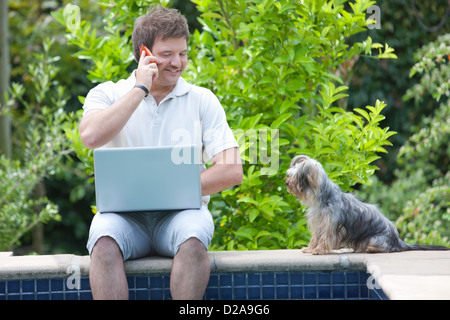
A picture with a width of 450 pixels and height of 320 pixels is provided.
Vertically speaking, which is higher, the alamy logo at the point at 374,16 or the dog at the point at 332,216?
the alamy logo at the point at 374,16

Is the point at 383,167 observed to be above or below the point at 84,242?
above

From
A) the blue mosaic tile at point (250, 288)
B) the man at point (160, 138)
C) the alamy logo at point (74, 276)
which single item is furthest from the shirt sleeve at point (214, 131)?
the alamy logo at point (74, 276)

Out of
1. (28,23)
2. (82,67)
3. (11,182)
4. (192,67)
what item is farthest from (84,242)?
(192,67)

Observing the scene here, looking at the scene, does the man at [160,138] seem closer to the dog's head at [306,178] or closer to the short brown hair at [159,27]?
the short brown hair at [159,27]

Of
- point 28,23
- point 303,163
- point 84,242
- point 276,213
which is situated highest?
point 28,23

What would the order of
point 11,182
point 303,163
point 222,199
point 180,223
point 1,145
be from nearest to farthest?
1. point 180,223
2. point 303,163
3. point 222,199
4. point 11,182
5. point 1,145

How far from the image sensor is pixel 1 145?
633 centimetres

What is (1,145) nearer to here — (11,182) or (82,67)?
(11,182)

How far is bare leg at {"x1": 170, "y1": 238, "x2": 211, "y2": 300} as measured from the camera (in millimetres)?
2840

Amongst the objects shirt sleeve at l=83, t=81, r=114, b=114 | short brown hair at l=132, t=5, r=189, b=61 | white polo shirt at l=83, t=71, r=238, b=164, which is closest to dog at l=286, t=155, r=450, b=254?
white polo shirt at l=83, t=71, r=238, b=164

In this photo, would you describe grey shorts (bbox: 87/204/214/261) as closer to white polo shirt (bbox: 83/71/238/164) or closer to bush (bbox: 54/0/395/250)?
white polo shirt (bbox: 83/71/238/164)

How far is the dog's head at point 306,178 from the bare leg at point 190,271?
57 cm

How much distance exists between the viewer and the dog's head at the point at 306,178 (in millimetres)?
3176
